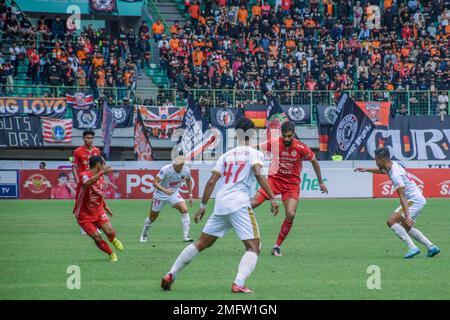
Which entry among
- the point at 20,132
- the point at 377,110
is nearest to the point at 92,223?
the point at 20,132

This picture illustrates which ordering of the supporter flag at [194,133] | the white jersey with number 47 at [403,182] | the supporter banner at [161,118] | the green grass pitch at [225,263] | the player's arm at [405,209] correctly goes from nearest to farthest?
the green grass pitch at [225,263]
the player's arm at [405,209]
the white jersey with number 47 at [403,182]
the supporter flag at [194,133]
the supporter banner at [161,118]

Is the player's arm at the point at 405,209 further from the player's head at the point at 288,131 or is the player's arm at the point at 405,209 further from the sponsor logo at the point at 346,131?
the sponsor logo at the point at 346,131

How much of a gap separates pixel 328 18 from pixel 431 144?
9.10 metres

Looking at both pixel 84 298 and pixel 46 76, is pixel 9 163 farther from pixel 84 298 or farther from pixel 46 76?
pixel 84 298

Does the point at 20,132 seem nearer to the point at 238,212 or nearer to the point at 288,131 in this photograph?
the point at 288,131

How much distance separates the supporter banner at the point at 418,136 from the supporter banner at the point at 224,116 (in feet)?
23.4

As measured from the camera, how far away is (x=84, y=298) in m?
10.4

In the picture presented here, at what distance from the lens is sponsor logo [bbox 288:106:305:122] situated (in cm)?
4044

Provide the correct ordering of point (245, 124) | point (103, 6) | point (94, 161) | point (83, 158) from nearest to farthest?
1. point (245, 124)
2. point (94, 161)
3. point (83, 158)
4. point (103, 6)

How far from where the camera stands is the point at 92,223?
49.4 feet

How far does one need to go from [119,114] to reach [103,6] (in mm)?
8213

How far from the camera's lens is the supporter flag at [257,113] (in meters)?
39.4

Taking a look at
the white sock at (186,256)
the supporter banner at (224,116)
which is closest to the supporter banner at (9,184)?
the supporter banner at (224,116)

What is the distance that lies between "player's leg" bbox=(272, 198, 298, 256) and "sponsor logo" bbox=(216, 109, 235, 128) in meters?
23.0
